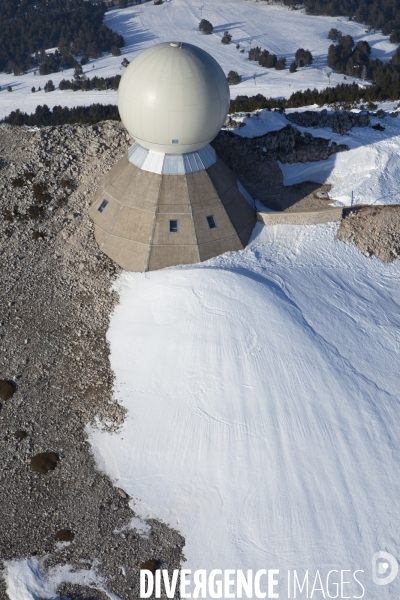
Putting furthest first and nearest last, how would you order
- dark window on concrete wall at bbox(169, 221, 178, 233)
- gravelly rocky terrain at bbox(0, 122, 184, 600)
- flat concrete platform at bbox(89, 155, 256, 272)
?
1. dark window on concrete wall at bbox(169, 221, 178, 233)
2. flat concrete platform at bbox(89, 155, 256, 272)
3. gravelly rocky terrain at bbox(0, 122, 184, 600)

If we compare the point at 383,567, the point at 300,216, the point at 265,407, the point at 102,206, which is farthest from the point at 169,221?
the point at 383,567

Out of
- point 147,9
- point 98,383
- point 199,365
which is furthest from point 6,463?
point 147,9

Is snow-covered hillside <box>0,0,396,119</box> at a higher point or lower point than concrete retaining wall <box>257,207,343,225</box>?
higher

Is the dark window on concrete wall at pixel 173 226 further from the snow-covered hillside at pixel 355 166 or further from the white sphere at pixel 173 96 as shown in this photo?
the snow-covered hillside at pixel 355 166

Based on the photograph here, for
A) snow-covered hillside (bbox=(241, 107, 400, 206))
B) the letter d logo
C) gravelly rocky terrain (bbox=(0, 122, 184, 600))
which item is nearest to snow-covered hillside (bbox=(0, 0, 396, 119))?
snow-covered hillside (bbox=(241, 107, 400, 206))

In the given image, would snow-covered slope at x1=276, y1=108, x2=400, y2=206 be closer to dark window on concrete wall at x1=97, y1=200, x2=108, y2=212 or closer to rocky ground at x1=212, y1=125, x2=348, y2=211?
rocky ground at x1=212, y1=125, x2=348, y2=211

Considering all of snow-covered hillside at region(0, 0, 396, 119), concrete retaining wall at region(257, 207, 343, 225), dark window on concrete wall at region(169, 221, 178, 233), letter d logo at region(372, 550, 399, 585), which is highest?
snow-covered hillside at region(0, 0, 396, 119)

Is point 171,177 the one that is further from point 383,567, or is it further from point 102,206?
point 383,567
